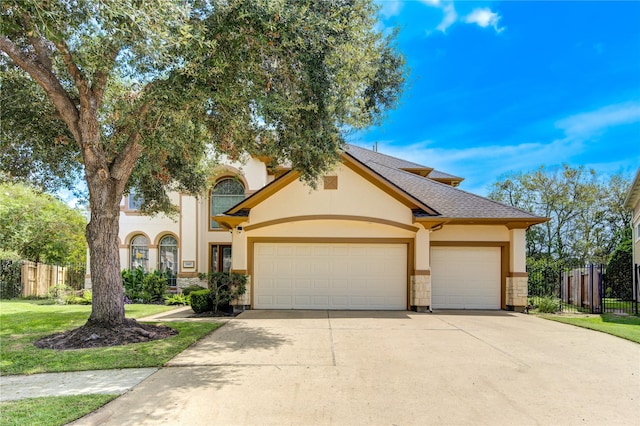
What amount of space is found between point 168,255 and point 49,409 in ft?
50.3

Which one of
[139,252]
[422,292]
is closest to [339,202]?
[422,292]

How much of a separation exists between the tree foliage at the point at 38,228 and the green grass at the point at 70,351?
11634 millimetres

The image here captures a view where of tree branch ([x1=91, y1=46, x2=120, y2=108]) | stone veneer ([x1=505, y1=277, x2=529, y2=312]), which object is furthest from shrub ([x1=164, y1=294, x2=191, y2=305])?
stone veneer ([x1=505, y1=277, x2=529, y2=312])

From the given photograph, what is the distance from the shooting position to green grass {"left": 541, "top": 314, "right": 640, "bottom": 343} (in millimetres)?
9767

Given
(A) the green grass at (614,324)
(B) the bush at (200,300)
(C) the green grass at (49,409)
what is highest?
(C) the green grass at (49,409)

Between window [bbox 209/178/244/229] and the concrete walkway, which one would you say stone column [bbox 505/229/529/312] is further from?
window [bbox 209/178/244/229]

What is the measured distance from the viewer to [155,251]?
757 inches

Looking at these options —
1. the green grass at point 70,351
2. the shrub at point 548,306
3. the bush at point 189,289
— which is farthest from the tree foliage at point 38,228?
the shrub at point 548,306

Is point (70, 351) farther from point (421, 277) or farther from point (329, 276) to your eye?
point (421, 277)

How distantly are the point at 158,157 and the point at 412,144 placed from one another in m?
17.9

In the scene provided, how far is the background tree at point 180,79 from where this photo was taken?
691cm

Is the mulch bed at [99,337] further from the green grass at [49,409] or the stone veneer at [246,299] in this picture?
the stone veneer at [246,299]

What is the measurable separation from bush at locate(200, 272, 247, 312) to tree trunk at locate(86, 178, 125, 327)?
3917mm

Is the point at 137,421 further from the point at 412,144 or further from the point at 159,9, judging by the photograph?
the point at 412,144
